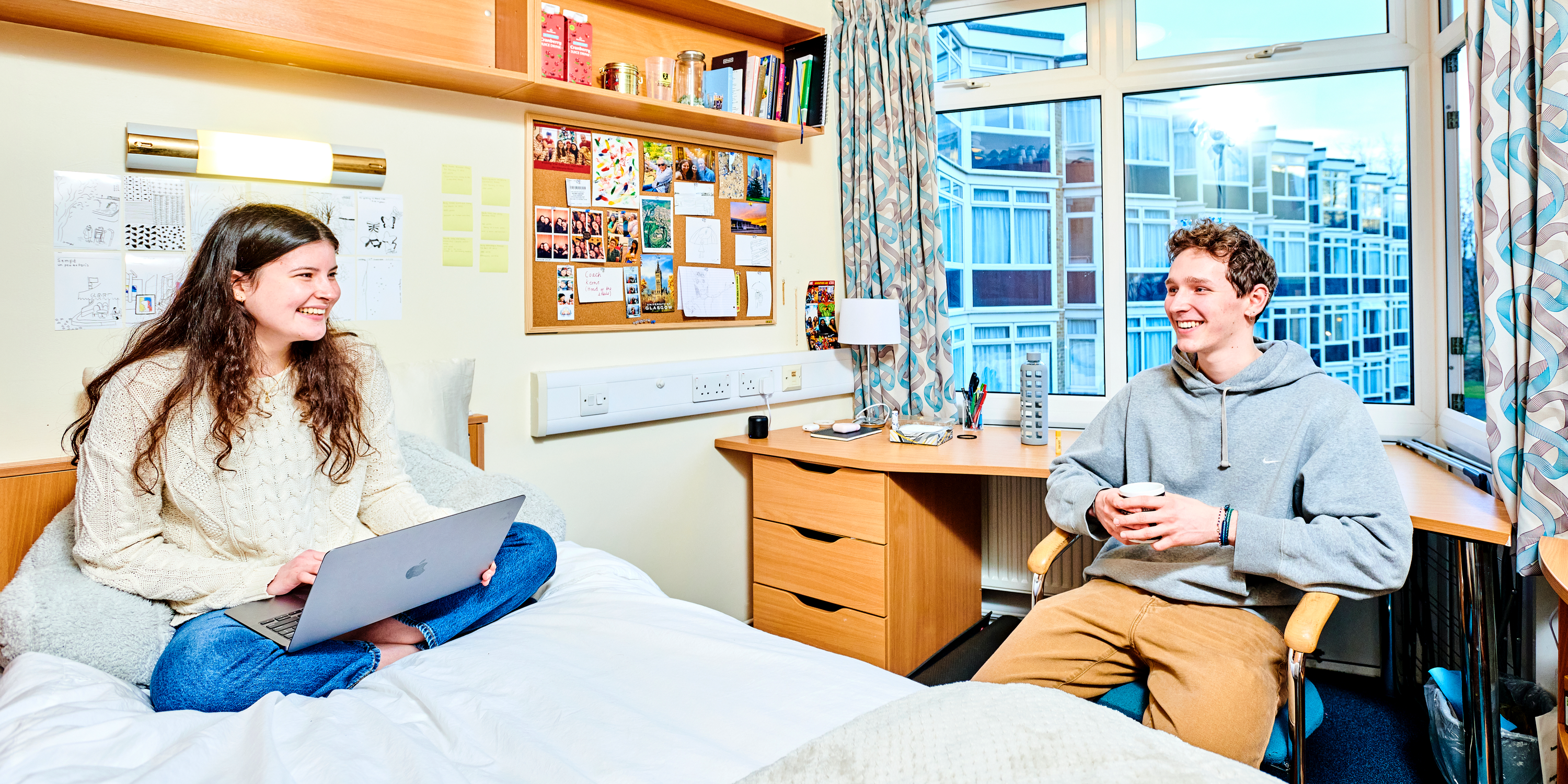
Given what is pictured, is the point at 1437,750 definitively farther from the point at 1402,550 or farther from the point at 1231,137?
the point at 1231,137

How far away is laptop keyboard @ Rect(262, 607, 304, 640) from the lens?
4.30 ft

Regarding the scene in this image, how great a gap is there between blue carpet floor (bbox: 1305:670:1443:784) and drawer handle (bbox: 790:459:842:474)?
1.29 meters

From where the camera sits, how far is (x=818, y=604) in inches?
103

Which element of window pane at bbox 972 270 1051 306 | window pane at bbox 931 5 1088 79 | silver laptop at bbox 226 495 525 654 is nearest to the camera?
silver laptop at bbox 226 495 525 654

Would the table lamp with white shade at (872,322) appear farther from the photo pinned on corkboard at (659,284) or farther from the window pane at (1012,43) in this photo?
the window pane at (1012,43)

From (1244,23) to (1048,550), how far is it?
6.14 feet

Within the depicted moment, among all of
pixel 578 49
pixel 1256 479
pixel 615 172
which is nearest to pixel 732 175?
pixel 615 172

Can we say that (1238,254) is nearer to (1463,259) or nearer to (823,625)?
(1463,259)

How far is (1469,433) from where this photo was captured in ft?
7.24

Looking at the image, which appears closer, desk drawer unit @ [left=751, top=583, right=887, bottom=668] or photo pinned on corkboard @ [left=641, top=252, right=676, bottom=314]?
desk drawer unit @ [left=751, top=583, right=887, bottom=668]

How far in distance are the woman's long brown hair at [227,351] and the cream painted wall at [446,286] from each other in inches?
9.9

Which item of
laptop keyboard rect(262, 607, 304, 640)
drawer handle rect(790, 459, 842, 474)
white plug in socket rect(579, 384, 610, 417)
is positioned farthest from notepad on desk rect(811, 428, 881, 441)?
laptop keyboard rect(262, 607, 304, 640)

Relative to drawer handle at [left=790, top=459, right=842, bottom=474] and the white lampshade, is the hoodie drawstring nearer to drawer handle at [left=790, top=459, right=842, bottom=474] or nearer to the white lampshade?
drawer handle at [left=790, top=459, right=842, bottom=474]

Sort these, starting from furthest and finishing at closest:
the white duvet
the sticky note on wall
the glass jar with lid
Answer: the glass jar with lid
the sticky note on wall
the white duvet
